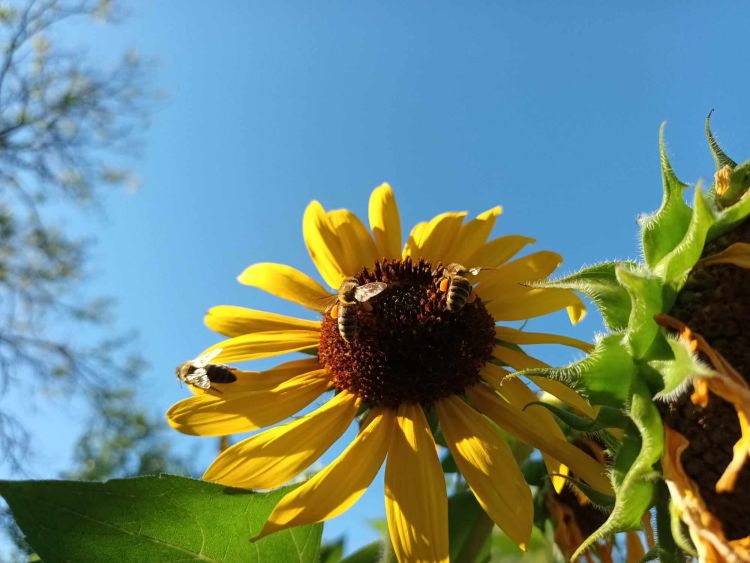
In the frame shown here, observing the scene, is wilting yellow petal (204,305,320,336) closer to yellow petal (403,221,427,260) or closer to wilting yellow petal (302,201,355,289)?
wilting yellow petal (302,201,355,289)

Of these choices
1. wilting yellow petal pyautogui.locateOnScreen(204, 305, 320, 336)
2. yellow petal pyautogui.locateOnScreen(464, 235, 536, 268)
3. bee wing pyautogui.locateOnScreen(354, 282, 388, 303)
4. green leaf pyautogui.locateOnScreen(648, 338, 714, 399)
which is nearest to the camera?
green leaf pyautogui.locateOnScreen(648, 338, 714, 399)

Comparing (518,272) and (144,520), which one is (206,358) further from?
(518,272)

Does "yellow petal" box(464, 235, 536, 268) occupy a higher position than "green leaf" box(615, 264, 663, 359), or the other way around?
"yellow petal" box(464, 235, 536, 268)

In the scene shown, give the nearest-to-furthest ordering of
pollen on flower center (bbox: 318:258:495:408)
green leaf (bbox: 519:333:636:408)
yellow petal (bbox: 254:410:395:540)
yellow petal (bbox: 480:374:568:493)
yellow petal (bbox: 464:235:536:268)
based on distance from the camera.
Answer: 1. green leaf (bbox: 519:333:636:408)
2. yellow petal (bbox: 254:410:395:540)
3. yellow petal (bbox: 480:374:568:493)
4. pollen on flower center (bbox: 318:258:495:408)
5. yellow petal (bbox: 464:235:536:268)

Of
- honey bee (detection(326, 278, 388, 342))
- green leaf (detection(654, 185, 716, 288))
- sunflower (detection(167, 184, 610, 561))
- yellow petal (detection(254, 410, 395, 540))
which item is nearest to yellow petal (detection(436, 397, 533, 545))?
sunflower (detection(167, 184, 610, 561))

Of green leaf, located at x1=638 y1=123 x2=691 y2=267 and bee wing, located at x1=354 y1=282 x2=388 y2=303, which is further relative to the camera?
bee wing, located at x1=354 y1=282 x2=388 y2=303

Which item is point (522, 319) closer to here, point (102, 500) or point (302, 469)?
point (302, 469)

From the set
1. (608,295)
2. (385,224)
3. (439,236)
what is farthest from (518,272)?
(608,295)

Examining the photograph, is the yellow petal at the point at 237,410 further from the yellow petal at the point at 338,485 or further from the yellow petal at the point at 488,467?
the yellow petal at the point at 488,467
